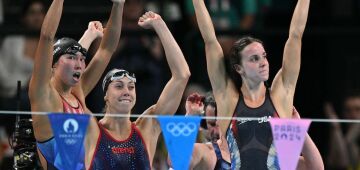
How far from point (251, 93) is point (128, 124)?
924mm

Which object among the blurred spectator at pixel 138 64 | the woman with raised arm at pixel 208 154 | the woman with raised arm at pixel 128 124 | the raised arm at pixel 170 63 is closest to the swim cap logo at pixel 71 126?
the woman with raised arm at pixel 128 124

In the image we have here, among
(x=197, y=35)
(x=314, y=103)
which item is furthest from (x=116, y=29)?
(x=314, y=103)

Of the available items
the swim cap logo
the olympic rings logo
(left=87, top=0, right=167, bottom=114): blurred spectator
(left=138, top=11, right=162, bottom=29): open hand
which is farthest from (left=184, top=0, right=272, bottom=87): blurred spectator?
the swim cap logo

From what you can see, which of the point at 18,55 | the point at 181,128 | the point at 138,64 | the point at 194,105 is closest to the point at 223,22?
the point at 138,64

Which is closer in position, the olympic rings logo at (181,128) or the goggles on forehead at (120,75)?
the olympic rings logo at (181,128)

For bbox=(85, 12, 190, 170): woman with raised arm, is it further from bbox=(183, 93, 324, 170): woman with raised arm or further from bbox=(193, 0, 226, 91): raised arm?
bbox=(183, 93, 324, 170): woman with raised arm

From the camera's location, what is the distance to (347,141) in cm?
1182

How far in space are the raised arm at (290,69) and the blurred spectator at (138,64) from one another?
2.73 meters

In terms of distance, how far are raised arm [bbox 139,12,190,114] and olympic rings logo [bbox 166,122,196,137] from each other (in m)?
0.70

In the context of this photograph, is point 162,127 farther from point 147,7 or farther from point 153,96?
point 147,7

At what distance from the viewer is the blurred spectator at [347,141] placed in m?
11.7

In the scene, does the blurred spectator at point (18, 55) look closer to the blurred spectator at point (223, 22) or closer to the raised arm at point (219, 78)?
the blurred spectator at point (223, 22)

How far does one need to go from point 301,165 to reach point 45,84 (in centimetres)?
205

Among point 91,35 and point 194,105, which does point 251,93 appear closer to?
point 194,105
